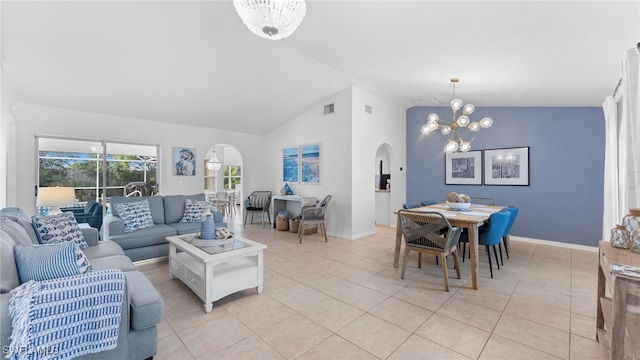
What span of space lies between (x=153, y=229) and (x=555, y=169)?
21.9 feet

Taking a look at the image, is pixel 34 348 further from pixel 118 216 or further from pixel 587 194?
pixel 587 194

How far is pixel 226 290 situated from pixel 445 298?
7.12ft

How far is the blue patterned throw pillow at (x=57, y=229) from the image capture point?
260 cm

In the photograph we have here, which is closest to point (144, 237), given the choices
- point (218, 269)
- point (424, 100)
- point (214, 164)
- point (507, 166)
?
point (218, 269)

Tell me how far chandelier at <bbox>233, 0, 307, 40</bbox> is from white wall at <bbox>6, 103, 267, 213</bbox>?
15.7ft

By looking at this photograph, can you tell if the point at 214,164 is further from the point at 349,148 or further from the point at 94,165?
the point at 349,148

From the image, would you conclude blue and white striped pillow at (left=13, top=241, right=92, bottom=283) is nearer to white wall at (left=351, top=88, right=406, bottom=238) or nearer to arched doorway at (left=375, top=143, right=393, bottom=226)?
white wall at (left=351, top=88, right=406, bottom=238)

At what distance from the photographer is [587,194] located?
4.46 metres

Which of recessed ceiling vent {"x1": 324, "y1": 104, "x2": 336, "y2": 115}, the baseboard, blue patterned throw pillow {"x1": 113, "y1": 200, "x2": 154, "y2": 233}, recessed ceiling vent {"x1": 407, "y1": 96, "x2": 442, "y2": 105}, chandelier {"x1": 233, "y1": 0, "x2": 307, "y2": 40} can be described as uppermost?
recessed ceiling vent {"x1": 407, "y1": 96, "x2": 442, "y2": 105}

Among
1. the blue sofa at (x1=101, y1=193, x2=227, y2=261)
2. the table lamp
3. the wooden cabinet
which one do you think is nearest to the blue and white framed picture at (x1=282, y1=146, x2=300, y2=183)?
the blue sofa at (x1=101, y1=193, x2=227, y2=261)

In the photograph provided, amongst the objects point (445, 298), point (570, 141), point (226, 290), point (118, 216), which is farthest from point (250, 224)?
point (570, 141)

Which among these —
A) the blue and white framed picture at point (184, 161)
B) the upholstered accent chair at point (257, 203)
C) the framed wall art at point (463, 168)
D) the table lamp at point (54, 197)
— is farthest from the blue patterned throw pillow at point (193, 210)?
the framed wall art at point (463, 168)

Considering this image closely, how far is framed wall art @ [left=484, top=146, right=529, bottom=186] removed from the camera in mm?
5008

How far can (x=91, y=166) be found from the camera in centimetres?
512
